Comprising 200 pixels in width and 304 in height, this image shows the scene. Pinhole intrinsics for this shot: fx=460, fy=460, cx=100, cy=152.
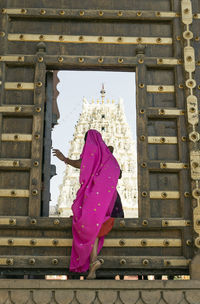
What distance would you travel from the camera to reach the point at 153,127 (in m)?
5.74

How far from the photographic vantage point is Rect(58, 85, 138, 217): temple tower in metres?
38.7

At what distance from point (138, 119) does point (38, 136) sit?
1.24m

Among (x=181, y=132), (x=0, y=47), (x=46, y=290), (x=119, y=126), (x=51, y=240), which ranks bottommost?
(x=46, y=290)

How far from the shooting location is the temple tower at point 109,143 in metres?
38.7

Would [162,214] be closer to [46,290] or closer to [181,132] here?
[181,132]

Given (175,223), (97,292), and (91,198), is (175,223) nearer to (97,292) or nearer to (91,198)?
(91,198)

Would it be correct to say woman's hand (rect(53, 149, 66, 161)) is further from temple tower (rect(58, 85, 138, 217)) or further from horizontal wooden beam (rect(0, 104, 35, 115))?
temple tower (rect(58, 85, 138, 217))

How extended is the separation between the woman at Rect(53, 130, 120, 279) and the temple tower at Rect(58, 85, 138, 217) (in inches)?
1260

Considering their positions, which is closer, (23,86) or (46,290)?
(46,290)

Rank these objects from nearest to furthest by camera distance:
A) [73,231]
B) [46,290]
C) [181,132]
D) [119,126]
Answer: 1. [46,290]
2. [73,231]
3. [181,132]
4. [119,126]

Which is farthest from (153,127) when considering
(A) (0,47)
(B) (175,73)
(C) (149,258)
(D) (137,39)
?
(A) (0,47)

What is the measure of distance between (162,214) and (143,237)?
1.18ft

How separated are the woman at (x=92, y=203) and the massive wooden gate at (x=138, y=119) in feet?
0.88

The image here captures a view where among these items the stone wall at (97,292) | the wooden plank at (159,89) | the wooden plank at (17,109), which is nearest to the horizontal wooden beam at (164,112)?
the wooden plank at (159,89)
